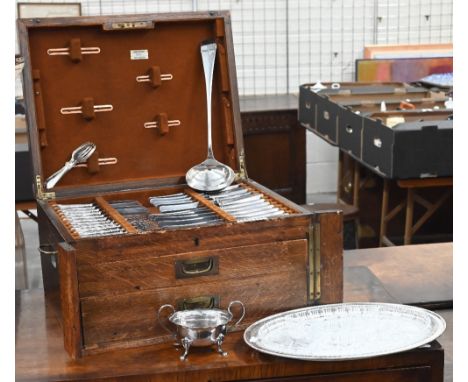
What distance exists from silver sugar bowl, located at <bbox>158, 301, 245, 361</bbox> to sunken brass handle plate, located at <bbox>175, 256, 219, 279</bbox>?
8 cm

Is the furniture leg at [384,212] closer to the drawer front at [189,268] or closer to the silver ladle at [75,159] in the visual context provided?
the silver ladle at [75,159]

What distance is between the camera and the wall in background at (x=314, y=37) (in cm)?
678

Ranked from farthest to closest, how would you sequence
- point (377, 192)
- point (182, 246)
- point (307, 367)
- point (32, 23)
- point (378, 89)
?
1. point (378, 89)
2. point (377, 192)
3. point (32, 23)
4. point (182, 246)
5. point (307, 367)

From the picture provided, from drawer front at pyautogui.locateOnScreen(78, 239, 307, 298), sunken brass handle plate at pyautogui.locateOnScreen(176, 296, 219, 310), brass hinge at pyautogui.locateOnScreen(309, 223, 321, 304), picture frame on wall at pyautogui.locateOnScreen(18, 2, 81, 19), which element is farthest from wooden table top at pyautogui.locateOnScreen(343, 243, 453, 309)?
picture frame on wall at pyautogui.locateOnScreen(18, 2, 81, 19)

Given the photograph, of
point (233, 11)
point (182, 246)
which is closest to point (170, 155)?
point (182, 246)

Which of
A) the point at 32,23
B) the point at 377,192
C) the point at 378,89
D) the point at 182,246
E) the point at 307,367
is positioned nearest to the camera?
the point at 307,367

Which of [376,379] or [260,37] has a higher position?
[260,37]

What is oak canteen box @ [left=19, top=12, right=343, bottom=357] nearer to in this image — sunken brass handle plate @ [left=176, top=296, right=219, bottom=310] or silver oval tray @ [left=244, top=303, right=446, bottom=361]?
sunken brass handle plate @ [left=176, top=296, right=219, bottom=310]

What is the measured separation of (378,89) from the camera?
5594 millimetres

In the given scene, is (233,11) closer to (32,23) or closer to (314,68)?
(314,68)

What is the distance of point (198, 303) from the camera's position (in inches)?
73.0

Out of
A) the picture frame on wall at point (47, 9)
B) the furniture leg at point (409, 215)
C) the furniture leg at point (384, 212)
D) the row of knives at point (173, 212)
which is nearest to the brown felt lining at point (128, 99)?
the row of knives at point (173, 212)

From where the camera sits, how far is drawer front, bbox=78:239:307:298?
1758 mm

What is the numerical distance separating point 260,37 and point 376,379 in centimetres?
533
